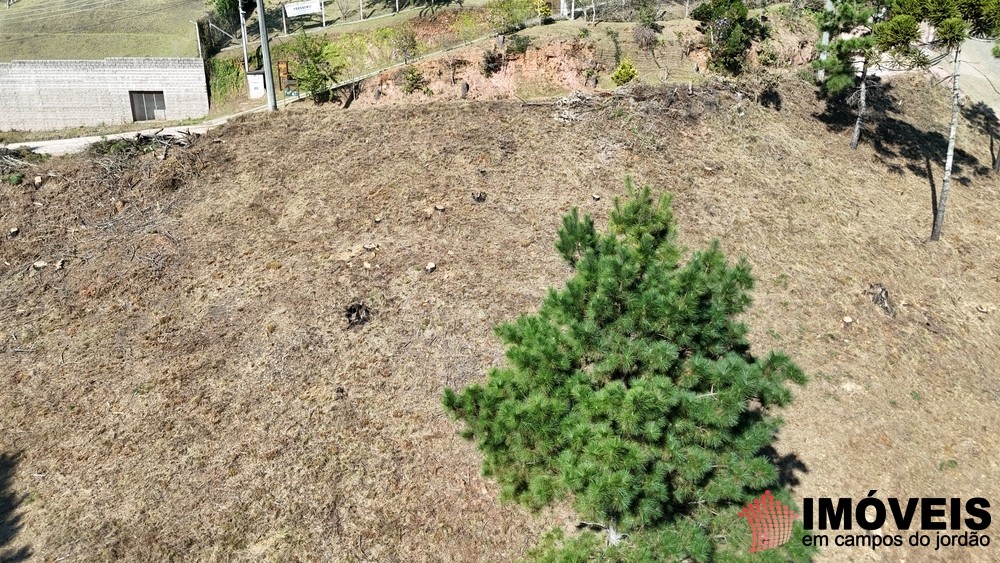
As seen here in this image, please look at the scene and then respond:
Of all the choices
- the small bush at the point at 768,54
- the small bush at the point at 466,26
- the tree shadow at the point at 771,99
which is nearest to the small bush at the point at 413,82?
the small bush at the point at 466,26

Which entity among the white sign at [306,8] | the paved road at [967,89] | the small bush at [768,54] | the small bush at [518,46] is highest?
the white sign at [306,8]

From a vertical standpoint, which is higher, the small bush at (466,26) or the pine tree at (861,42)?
the small bush at (466,26)

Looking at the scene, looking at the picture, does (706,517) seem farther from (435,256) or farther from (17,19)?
(17,19)

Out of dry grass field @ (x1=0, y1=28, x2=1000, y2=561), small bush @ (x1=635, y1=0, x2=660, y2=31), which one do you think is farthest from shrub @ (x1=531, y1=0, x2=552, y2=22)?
dry grass field @ (x1=0, y1=28, x2=1000, y2=561)

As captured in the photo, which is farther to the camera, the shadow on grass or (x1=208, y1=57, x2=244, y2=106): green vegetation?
(x1=208, y1=57, x2=244, y2=106): green vegetation

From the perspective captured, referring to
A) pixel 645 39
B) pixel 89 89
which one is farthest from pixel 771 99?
pixel 89 89

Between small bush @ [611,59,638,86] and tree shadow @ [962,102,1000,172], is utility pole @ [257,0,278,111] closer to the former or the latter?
small bush @ [611,59,638,86]

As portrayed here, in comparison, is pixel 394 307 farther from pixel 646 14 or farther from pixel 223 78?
pixel 646 14

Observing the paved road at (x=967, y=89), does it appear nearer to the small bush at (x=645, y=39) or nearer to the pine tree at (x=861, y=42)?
the small bush at (x=645, y=39)
